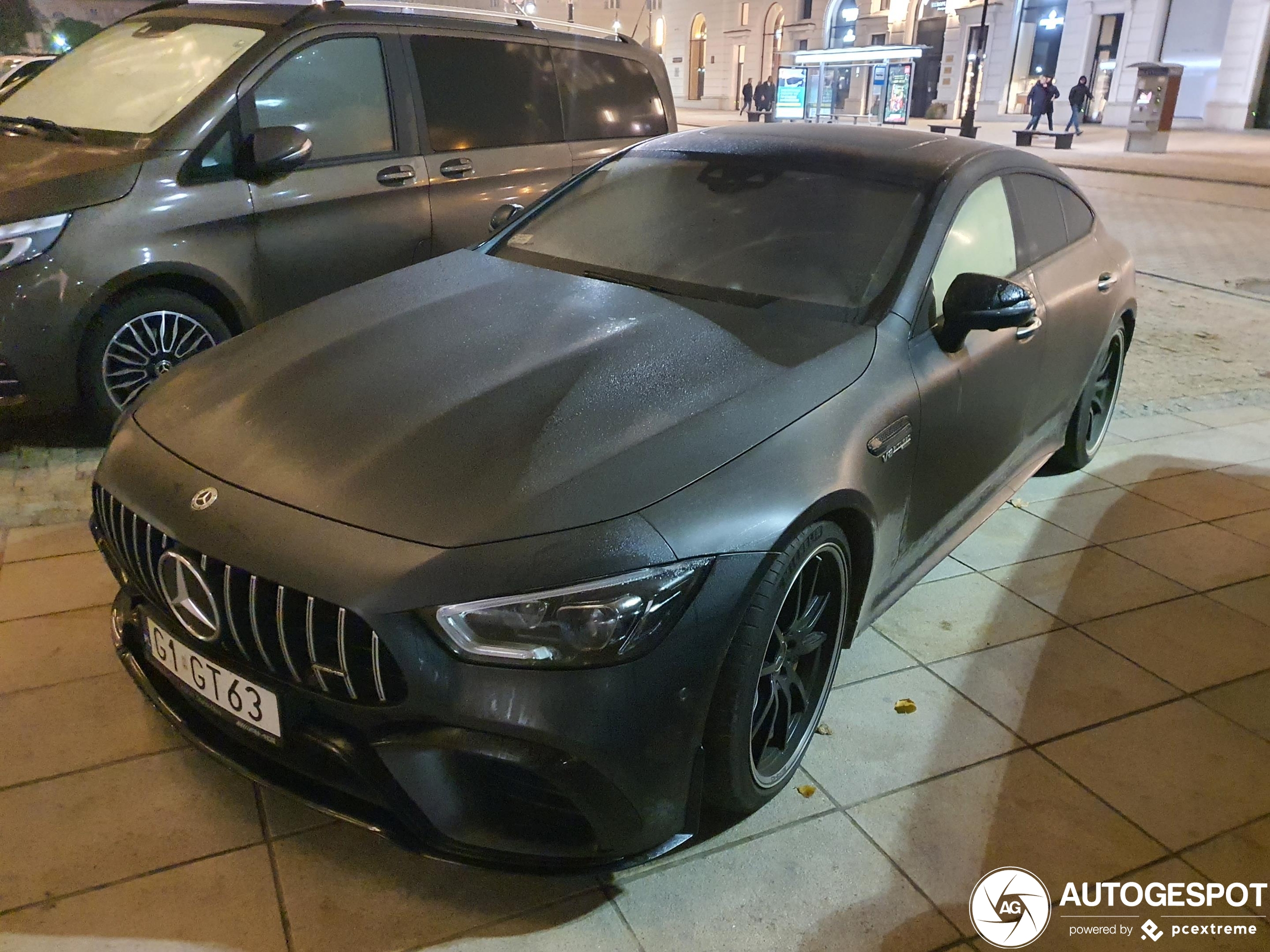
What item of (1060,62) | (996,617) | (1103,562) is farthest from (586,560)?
(1060,62)

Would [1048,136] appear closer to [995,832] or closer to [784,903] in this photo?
[995,832]

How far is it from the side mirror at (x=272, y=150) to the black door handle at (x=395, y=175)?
46cm

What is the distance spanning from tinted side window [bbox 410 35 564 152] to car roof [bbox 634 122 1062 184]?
1.72 meters

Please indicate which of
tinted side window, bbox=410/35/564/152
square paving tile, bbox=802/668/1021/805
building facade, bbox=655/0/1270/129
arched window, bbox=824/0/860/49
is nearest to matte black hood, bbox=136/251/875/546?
square paving tile, bbox=802/668/1021/805

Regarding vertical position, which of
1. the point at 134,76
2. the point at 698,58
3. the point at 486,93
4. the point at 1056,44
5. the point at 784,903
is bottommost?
the point at 698,58

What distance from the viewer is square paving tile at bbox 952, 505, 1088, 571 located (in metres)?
3.71

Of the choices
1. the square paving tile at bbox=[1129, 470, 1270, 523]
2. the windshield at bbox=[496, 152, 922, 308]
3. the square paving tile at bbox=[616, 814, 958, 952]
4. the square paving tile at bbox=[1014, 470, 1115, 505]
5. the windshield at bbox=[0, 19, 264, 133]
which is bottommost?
the square paving tile at bbox=[1129, 470, 1270, 523]

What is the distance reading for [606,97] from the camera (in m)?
5.72

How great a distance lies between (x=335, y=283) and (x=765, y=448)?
10.2ft

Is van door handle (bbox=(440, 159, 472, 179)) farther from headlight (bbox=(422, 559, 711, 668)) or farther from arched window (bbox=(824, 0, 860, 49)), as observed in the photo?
arched window (bbox=(824, 0, 860, 49))

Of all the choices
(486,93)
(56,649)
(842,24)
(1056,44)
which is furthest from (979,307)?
(842,24)

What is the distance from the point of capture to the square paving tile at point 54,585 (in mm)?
3002

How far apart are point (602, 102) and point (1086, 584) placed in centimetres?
386

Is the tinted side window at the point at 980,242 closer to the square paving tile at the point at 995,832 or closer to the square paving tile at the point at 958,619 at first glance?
the square paving tile at the point at 958,619
